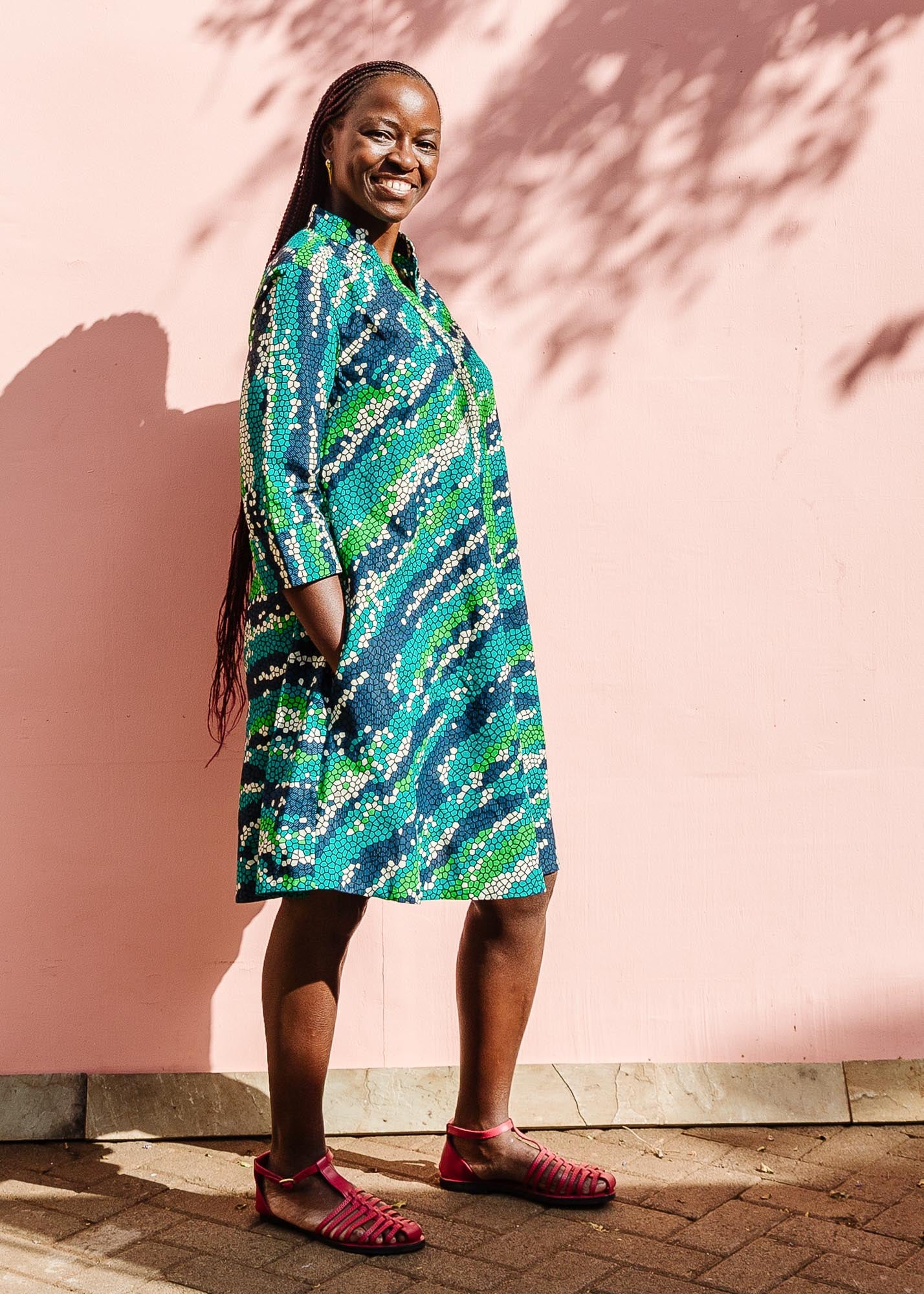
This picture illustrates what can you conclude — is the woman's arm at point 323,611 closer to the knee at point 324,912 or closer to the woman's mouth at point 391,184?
the knee at point 324,912

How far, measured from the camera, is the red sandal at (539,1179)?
9.50 feet

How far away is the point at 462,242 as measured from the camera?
3.33 metres

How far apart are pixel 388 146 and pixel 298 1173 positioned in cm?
210

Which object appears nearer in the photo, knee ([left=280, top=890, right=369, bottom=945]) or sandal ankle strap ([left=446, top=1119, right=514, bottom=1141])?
knee ([left=280, top=890, right=369, bottom=945])

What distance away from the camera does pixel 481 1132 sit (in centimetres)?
297

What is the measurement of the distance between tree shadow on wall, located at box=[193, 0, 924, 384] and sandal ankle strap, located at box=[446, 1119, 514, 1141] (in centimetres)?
176

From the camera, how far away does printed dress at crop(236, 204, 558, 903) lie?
2.61 m

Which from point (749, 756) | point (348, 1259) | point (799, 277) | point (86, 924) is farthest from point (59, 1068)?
point (799, 277)

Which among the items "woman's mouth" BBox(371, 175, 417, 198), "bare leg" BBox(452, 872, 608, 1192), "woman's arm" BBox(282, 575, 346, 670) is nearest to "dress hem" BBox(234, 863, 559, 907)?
"bare leg" BBox(452, 872, 608, 1192)

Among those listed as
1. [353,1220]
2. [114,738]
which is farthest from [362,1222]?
[114,738]

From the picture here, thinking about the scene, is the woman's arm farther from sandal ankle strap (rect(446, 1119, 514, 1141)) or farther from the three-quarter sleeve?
sandal ankle strap (rect(446, 1119, 514, 1141))

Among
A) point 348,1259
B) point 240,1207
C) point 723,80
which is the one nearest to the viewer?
point 348,1259

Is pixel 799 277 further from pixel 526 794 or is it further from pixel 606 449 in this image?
pixel 526 794

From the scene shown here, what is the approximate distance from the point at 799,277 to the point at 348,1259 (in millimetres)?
2459
